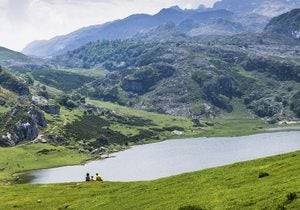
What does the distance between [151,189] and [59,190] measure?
29.4 m

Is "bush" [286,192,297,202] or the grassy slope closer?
"bush" [286,192,297,202]

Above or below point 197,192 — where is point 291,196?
above

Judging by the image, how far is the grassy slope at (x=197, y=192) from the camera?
1918 inches

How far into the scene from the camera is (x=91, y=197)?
268 feet

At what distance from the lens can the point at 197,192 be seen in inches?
2425

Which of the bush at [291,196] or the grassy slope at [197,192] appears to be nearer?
the bush at [291,196]

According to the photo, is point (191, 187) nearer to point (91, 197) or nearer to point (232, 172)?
point (232, 172)

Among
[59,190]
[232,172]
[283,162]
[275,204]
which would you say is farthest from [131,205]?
[59,190]

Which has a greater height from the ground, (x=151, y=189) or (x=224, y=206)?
(x=224, y=206)

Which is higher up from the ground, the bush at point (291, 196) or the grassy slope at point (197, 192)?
the bush at point (291, 196)

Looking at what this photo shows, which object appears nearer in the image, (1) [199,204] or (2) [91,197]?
(1) [199,204]

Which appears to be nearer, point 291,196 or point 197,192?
point 291,196

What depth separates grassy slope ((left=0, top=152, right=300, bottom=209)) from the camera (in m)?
48.7

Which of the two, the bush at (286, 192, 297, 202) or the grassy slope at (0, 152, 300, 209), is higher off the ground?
the bush at (286, 192, 297, 202)
